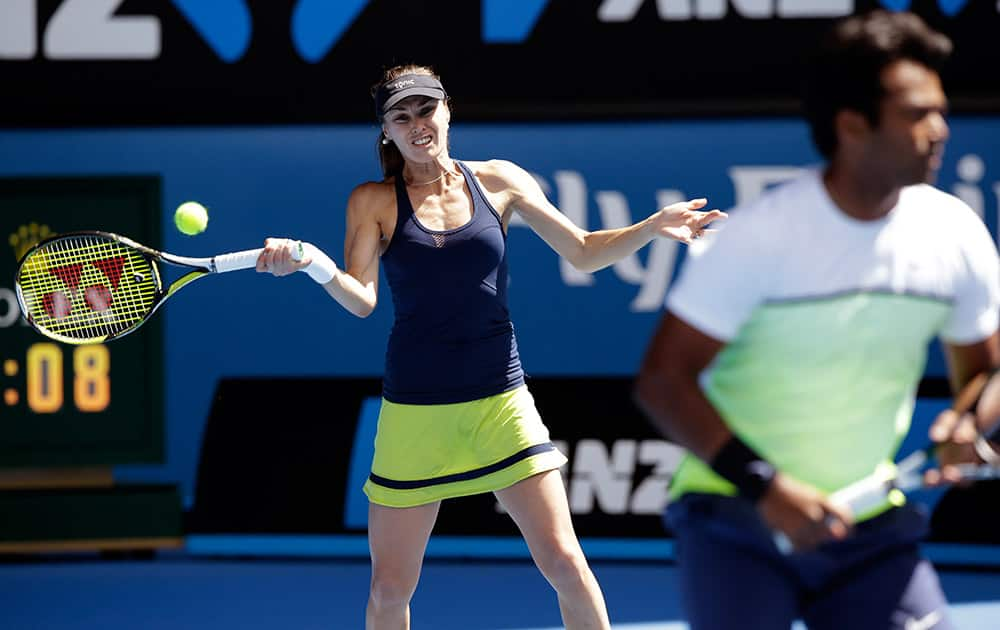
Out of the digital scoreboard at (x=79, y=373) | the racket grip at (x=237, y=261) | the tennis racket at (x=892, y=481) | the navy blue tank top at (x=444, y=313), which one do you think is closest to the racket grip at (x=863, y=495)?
the tennis racket at (x=892, y=481)

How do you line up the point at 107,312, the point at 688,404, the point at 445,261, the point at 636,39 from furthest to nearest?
1. the point at 636,39
2. the point at 107,312
3. the point at 445,261
4. the point at 688,404

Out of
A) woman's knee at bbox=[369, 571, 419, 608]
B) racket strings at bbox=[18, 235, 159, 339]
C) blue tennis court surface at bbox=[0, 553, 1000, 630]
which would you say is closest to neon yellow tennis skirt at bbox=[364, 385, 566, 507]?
woman's knee at bbox=[369, 571, 419, 608]

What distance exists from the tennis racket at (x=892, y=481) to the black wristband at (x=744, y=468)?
0.26 ft

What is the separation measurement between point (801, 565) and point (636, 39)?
4177 mm

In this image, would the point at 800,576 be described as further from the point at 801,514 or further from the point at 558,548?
the point at 558,548

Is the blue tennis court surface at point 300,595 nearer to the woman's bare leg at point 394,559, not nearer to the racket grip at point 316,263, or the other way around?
the woman's bare leg at point 394,559

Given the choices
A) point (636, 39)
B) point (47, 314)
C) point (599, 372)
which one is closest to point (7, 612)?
point (47, 314)

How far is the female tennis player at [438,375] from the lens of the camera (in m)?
3.91

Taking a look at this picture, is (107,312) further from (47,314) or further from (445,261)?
(445,261)

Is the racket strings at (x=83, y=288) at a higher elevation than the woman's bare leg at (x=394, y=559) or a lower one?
higher

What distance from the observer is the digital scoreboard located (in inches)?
252

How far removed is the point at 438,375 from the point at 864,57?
184 cm

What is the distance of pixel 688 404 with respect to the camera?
2387 millimetres

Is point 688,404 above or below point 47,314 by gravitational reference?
above
